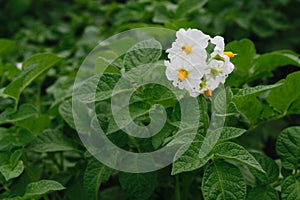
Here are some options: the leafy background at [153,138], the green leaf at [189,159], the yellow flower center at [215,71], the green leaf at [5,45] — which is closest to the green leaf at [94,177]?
the leafy background at [153,138]

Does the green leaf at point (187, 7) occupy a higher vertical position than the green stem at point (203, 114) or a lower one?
lower

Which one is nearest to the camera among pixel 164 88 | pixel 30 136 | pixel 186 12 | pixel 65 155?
pixel 164 88

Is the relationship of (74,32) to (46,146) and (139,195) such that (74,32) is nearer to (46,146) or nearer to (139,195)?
(46,146)

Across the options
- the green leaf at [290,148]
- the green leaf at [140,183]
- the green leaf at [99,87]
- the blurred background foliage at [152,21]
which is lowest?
the blurred background foliage at [152,21]

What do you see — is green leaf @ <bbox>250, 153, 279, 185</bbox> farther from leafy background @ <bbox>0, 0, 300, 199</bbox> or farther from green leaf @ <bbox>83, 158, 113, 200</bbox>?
green leaf @ <bbox>83, 158, 113, 200</bbox>

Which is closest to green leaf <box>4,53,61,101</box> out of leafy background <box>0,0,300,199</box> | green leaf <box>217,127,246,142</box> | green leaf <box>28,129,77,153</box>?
leafy background <box>0,0,300,199</box>

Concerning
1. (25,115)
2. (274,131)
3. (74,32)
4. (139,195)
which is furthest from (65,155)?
(74,32)

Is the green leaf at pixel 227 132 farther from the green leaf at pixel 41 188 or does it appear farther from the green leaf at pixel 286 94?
the green leaf at pixel 41 188

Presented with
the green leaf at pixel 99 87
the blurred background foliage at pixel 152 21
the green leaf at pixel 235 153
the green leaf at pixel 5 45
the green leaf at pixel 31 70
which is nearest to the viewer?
the green leaf at pixel 235 153
